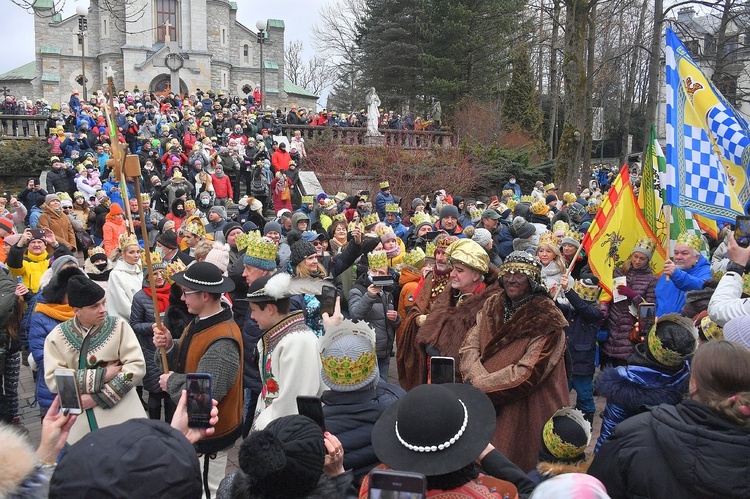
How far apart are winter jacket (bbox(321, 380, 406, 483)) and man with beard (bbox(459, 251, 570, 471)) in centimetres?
98

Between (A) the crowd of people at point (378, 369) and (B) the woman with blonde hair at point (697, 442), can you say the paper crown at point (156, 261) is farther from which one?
(B) the woman with blonde hair at point (697, 442)

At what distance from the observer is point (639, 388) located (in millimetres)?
3176

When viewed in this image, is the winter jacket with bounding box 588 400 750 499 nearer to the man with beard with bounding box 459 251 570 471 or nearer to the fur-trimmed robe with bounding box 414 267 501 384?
the man with beard with bounding box 459 251 570 471

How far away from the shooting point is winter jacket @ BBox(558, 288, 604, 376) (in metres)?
5.96

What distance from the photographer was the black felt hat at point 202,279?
13.1 ft

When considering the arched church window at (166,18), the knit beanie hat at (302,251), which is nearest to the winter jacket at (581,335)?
the knit beanie hat at (302,251)

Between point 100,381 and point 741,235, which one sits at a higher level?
point 741,235

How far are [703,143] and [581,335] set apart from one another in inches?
91.1

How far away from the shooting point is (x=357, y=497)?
8.20ft

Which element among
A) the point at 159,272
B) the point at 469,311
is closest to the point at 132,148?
the point at 159,272

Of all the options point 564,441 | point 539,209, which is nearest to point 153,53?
point 539,209

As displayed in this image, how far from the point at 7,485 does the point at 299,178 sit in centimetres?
1852

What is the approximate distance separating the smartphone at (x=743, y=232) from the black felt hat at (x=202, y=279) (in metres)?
3.51

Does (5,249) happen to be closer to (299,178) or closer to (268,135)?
(299,178)
